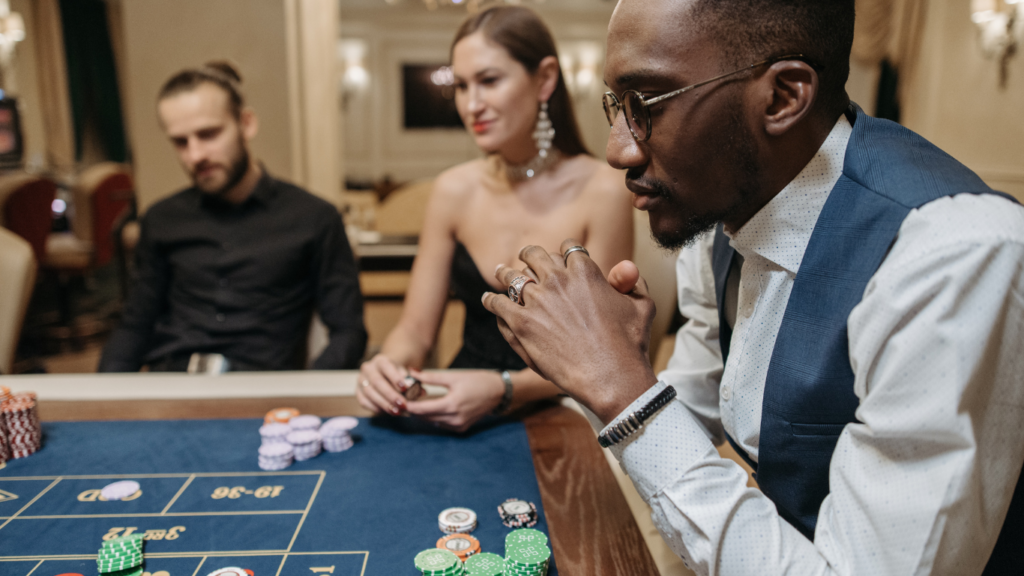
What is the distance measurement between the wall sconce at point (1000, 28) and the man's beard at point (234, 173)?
185 inches

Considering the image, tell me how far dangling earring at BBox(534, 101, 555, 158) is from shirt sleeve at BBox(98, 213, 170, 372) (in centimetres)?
142

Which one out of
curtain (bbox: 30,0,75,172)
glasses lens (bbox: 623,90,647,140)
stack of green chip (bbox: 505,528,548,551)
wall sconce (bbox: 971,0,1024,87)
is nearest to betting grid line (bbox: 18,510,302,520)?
stack of green chip (bbox: 505,528,548,551)

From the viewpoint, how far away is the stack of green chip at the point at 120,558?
2.69ft

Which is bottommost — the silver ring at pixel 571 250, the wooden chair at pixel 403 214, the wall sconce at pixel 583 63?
the wooden chair at pixel 403 214

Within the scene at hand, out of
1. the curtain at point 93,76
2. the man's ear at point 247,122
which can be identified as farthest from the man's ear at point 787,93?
the curtain at point 93,76

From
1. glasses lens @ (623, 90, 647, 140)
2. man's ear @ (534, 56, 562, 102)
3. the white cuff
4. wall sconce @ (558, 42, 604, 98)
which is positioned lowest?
the white cuff

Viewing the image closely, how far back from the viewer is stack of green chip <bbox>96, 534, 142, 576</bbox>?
820 millimetres

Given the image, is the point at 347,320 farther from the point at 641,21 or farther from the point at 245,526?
the point at 641,21

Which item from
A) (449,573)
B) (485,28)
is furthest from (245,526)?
(485,28)

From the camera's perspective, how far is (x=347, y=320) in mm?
2242

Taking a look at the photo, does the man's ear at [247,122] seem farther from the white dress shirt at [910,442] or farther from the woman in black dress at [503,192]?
the white dress shirt at [910,442]

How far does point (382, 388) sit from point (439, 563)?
543mm

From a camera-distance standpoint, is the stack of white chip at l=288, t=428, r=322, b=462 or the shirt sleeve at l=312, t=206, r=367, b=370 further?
the shirt sleeve at l=312, t=206, r=367, b=370

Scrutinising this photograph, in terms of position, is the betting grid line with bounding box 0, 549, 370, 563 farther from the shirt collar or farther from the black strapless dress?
the black strapless dress
